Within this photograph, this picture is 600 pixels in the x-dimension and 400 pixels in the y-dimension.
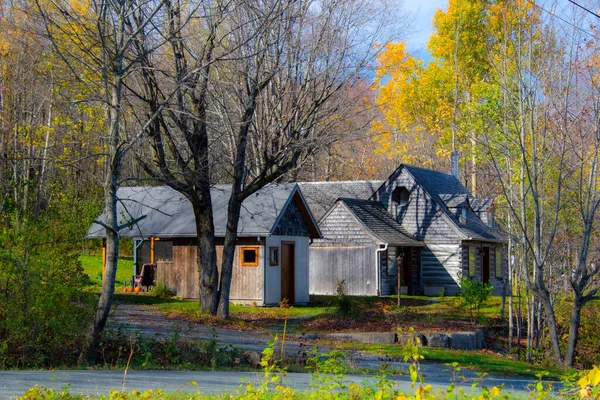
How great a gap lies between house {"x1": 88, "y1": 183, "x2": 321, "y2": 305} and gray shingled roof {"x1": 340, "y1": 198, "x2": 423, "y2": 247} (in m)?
5.22

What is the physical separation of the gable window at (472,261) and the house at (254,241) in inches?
421

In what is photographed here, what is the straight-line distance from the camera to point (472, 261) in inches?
1654

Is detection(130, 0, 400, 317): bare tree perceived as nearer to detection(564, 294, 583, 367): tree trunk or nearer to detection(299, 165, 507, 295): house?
detection(564, 294, 583, 367): tree trunk

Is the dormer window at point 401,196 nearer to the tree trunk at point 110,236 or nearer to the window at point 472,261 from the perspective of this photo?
the window at point 472,261

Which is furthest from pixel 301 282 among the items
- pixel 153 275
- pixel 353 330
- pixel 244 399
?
pixel 244 399

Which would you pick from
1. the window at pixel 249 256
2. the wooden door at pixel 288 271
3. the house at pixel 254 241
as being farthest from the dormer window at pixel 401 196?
the window at pixel 249 256

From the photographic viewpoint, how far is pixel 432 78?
166 feet

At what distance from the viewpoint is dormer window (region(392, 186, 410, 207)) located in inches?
1672

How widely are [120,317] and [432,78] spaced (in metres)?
32.3

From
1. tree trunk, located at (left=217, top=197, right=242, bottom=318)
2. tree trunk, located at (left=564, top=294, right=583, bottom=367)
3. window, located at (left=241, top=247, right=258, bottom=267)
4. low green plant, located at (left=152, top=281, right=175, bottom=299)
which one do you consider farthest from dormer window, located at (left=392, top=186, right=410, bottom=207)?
tree trunk, located at (left=564, top=294, right=583, bottom=367)

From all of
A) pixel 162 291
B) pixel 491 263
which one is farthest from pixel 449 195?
pixel 162 291

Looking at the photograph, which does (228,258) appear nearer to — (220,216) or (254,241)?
(254,241)

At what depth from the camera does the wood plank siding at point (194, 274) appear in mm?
30797

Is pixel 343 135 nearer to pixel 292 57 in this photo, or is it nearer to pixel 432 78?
pixel 292 57
